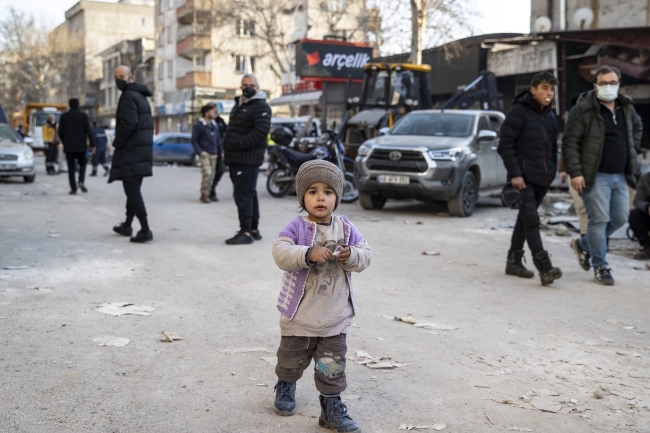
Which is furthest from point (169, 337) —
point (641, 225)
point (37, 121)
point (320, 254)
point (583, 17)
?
point (37, 121)

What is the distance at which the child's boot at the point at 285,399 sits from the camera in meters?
3.75

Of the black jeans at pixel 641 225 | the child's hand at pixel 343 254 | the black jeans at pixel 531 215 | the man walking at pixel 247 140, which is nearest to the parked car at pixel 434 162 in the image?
the black jeans at pixel 641 225

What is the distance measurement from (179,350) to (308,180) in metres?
1.88

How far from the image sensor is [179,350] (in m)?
4.86

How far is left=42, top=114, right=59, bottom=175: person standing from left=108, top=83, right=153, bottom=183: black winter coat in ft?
47.5

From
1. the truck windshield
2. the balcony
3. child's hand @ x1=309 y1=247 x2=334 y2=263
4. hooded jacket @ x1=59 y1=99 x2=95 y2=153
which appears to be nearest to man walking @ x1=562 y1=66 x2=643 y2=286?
child's hand @ x1=309 y1=247 x2=334 y2=263

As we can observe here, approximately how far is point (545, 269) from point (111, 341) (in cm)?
412

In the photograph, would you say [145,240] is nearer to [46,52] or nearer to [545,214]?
[545,214]

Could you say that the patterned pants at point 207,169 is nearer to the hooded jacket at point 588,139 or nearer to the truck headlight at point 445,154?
the truck headlight at point 445,154

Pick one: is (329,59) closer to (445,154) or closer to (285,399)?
Answer: (445,154)

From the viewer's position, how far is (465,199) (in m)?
13.5

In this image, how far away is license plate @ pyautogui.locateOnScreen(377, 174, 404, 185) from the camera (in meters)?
13.1

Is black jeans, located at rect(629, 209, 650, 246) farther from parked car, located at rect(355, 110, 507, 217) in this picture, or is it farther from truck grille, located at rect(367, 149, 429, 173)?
truck grille, located at rect(367, 149, 429, 173)

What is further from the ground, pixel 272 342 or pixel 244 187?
pixel 244 187
